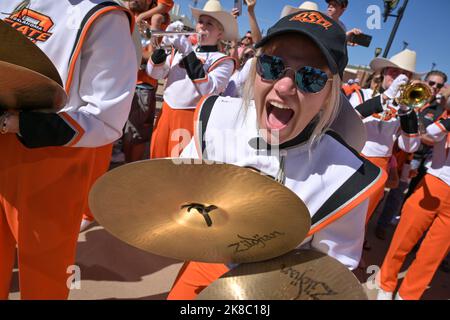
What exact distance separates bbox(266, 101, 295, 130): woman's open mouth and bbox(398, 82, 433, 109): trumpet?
93.0 inches

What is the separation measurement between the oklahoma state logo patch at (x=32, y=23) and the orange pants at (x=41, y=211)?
0.45 m

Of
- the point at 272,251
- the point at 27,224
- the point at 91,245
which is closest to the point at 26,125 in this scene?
the point at 27,224

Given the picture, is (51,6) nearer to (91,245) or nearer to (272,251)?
(272,251)

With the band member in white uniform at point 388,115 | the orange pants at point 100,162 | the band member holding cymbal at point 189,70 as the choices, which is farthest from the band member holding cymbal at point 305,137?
the band member holding cymbal at point 189,70

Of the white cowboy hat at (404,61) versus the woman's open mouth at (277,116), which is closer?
the woman's open mouth at (277,116)

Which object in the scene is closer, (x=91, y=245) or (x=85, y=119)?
(x=85, y=119)

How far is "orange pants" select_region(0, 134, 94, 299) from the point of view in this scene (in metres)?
1.42

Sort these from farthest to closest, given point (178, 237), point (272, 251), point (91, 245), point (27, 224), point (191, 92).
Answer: point (191, 92) < point (91, 245) < point (27, 224) < point (178, 237) < point (272, 251)

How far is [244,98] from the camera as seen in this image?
4.86 feet

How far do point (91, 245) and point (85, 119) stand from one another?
2.16 metres

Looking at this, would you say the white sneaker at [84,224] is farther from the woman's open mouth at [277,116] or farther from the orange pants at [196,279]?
the woman's open mouth at [277,116]

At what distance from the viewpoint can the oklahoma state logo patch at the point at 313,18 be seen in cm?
114

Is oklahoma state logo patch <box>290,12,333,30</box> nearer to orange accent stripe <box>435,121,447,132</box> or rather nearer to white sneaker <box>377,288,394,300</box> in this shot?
orange accent stripe <box>435,121,447,132</box>

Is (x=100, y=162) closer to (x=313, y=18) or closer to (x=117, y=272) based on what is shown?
(x=117, y=272)
